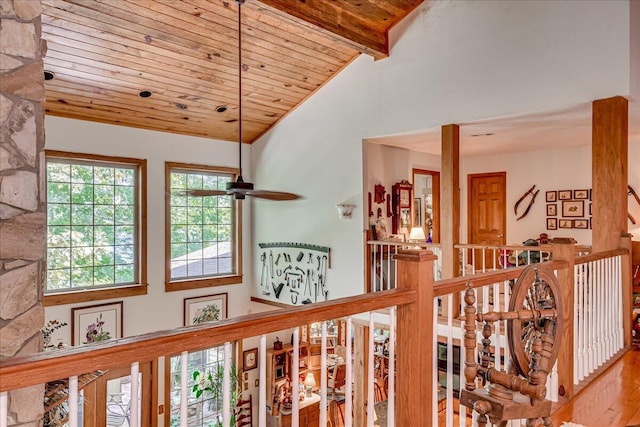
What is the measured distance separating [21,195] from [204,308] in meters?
5.42

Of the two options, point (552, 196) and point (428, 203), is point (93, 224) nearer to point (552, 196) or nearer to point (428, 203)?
point (428, 203)

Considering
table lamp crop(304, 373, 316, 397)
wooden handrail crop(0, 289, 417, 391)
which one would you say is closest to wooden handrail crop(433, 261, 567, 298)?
wooden handrail crop(0, 289, 417, 391)

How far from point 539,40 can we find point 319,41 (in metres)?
2.56

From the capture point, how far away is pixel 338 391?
7555 mm

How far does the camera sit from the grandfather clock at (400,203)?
268 inches

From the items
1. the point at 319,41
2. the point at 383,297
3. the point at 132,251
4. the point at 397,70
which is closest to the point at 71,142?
the point at 132,251

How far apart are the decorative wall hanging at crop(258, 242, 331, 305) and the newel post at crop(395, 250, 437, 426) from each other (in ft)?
15.1

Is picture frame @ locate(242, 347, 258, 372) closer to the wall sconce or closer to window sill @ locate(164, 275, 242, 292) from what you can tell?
window sill @ locate(164, 275, 242, 292)

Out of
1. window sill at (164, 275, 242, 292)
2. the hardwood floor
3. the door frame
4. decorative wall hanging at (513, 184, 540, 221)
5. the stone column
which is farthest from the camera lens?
the door frame

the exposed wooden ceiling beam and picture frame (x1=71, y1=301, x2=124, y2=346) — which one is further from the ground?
the exposed wooden ceiling beam

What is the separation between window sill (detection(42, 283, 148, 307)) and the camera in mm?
5527

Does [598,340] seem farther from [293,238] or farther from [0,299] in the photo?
[293,238]

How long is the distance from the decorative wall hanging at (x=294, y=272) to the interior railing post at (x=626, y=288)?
3605mm

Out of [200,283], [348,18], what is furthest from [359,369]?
[348,18]
